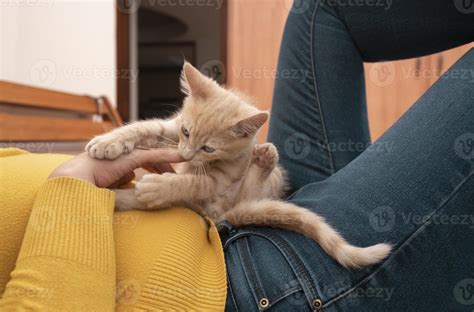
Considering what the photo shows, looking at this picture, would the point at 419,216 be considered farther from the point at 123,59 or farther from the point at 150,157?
the point at 123,59

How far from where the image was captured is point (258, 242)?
70 centimetres

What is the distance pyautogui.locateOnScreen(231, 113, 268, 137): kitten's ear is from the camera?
90cm

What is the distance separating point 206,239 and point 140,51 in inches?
122

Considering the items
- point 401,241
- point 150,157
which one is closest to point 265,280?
point 401,241

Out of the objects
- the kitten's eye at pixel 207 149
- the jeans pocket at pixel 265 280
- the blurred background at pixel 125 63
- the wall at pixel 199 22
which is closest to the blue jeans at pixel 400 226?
the jeans pocket at pixel 265 280

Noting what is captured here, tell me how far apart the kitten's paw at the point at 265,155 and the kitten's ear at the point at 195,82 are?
0.19 metres

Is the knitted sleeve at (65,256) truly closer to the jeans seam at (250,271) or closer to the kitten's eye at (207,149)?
the jeans seam at (250,271)

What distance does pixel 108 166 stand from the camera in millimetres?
777

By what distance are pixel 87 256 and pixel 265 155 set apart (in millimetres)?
507

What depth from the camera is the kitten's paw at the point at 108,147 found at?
0.78 meters

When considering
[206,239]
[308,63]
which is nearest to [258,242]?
[206,239]

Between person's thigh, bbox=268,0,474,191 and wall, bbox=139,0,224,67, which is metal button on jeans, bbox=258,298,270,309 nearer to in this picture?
person's thigh, bbox=268,0,474,191

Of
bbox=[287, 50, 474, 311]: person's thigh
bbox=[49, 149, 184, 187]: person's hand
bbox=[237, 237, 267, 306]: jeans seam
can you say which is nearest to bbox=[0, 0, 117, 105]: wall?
bbox=[49, 149, 184, 187]: person's hand

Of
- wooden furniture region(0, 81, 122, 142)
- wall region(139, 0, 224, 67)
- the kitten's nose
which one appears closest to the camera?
the kitten's nose
